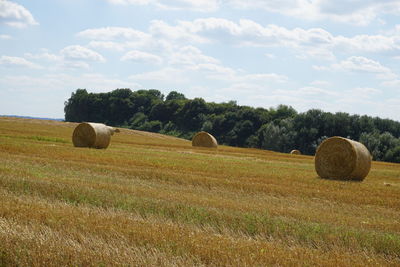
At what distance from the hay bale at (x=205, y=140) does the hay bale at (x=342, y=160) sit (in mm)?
23057

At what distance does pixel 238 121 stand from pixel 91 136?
68003 mm

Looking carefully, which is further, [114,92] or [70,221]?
[114,92]

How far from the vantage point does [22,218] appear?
8977 mm

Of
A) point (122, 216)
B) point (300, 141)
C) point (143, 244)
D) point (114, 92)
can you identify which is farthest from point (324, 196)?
point (114, 92)

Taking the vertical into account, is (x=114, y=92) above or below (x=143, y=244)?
above

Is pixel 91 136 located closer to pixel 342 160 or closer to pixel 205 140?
pixel 342 160

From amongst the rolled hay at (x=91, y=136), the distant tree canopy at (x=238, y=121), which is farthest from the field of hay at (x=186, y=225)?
the distant tree canopy at (x=238, y=121)

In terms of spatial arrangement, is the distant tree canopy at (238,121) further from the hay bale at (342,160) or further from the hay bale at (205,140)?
the hay bale at (342,160)

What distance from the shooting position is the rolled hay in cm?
3259

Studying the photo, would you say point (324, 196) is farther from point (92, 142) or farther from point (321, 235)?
point (92, 142)

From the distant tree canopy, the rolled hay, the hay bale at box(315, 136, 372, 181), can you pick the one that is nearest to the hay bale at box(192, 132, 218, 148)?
the rolled hay

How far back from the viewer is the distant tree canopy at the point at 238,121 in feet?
255

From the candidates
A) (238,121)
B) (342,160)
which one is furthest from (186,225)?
(238,121)

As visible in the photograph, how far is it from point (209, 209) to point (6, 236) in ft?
14.4
